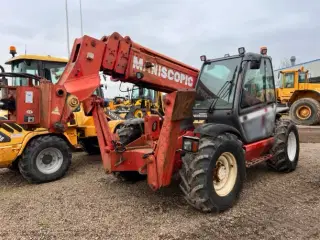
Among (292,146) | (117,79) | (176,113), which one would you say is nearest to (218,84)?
(176,113)

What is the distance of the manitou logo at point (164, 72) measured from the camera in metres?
4.09

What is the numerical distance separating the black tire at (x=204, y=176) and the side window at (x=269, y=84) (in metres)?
1.88

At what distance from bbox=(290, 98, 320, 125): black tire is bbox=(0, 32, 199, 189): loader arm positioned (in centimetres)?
1178

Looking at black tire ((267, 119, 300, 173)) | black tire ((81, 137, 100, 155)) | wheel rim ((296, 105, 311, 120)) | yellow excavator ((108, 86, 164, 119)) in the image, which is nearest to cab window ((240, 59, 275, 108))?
black tire ((267, 119, 300, 173))

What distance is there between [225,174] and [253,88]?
1.58 m

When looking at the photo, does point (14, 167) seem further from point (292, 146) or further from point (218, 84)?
point (292, 146)

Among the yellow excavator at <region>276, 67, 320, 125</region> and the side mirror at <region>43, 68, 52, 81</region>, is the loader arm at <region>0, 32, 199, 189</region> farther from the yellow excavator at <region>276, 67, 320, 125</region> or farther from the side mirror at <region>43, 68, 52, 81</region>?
the yellow excavator at <region>276, 67, 320, 125</region>

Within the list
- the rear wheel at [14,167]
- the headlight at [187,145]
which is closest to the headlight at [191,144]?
the headlight at [187,145]

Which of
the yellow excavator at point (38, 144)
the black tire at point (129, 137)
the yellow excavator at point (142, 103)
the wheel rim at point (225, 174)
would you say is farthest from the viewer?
the yellow excavator at point (142, 103)

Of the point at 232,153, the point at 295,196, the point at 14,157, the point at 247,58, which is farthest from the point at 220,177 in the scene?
the point at 14,157

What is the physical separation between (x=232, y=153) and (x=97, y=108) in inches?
75.4

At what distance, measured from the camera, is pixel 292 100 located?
15.6 m

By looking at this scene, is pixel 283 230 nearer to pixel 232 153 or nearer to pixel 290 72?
pixel 232 153

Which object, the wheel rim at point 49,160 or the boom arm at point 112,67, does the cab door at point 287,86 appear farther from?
the wheel rim at point 49,160
